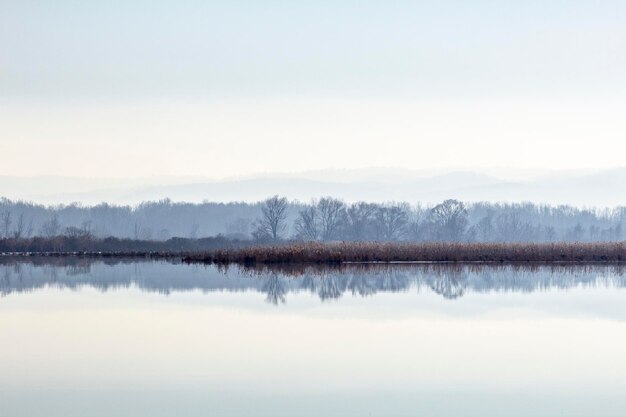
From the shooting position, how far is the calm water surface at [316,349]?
10.4 metres

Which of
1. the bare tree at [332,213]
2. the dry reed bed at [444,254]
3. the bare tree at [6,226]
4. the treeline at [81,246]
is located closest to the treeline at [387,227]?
the bare tree at [332,213]

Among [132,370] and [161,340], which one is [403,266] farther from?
[132,370]

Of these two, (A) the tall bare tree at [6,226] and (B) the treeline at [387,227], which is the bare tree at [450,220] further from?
(A) the tall bare tree at [6,226]

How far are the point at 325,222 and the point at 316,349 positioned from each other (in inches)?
3056

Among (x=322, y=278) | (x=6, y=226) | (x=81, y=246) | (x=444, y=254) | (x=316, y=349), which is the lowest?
(x=316, y=349)

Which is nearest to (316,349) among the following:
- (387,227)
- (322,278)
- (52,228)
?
(322,278)

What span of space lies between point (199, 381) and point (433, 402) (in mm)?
2649

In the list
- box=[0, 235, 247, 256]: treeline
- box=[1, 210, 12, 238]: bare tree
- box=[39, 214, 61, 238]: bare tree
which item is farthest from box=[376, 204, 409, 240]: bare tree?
box=[1, 210, 12, 238]: bare tree

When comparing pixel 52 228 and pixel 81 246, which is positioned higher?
pixel 52 228

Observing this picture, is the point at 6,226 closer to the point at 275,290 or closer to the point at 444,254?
the point at 444,254

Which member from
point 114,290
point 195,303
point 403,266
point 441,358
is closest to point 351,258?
point 403,266

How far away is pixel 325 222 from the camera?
91625 mm

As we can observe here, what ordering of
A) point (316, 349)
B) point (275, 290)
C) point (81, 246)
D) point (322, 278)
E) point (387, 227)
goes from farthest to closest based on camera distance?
point (387, 227), point (81, 246), point (322, 278), point (275, 290), point (316, 349)

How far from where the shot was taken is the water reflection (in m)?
24.4
